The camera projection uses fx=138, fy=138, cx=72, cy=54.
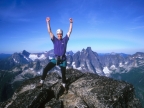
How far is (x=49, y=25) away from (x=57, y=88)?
A: 736cm

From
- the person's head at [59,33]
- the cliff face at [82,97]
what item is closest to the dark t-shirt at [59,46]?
the person's head at [59,33]

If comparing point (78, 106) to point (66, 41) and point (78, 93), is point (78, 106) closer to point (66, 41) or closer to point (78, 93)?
point (78, 93)

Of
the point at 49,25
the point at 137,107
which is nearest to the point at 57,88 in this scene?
the point at 49,25

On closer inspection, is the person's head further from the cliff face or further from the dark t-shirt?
the cliff face

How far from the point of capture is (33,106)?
13477 mm

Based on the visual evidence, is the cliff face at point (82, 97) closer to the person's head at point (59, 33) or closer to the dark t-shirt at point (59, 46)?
the dark t-shirt at point (59, 46)

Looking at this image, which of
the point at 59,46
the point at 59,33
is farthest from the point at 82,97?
the point at 59,33

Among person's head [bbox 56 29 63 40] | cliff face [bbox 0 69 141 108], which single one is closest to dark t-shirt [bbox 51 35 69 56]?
person's head [bbox 56 29 63 40]

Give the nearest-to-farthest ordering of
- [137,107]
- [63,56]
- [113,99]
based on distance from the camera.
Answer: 1. [113,99]
2. [63,56]
3. [137,107]

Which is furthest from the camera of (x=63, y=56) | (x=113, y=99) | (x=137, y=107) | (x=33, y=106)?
(x=137, y=107)

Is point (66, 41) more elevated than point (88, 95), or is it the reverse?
point (66, 41)

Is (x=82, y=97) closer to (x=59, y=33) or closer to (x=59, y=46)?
(x=59, y=46)

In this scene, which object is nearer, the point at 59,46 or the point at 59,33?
the point at 59,33

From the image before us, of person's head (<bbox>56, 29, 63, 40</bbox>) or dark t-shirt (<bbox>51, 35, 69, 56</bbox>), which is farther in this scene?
dark t-shirt (<bbox>51, 35, 69, 56</bbox>)
